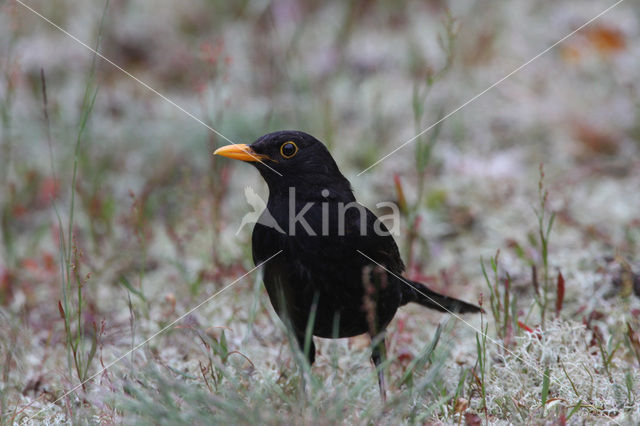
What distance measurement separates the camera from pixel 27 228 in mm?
5777

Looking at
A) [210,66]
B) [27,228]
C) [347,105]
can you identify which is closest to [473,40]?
[347,105]

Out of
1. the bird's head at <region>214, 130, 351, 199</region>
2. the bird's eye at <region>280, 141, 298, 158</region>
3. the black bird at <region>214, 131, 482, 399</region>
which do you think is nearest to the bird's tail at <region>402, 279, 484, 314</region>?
the black bird at <region>214, 131, 482, 399</region>

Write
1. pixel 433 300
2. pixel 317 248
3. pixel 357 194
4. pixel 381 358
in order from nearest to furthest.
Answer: pixel 317 248 → pixel 381 358 → pixel 433 300 → pixel 357 194

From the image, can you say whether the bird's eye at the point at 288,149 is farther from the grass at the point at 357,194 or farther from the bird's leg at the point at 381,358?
the bird's leg at the point at 381,358

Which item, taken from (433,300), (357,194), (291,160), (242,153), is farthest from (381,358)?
(357,194)

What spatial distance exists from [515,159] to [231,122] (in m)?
2.57

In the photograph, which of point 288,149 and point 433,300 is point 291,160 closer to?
point 288,149

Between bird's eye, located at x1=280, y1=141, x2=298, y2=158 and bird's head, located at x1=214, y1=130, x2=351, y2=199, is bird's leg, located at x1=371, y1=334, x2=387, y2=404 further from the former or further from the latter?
bird's eye, located at x1=280, y1=141, x2=298, y2=158

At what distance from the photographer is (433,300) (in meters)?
3.72

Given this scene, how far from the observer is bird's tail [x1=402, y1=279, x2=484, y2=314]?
11.8ft

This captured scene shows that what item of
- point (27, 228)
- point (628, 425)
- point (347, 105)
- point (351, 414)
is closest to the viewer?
point (628, 425)

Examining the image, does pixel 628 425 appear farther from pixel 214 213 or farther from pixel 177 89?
pixel 177 89

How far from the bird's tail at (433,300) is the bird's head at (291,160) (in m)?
0.66

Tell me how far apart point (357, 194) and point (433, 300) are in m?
2.10
